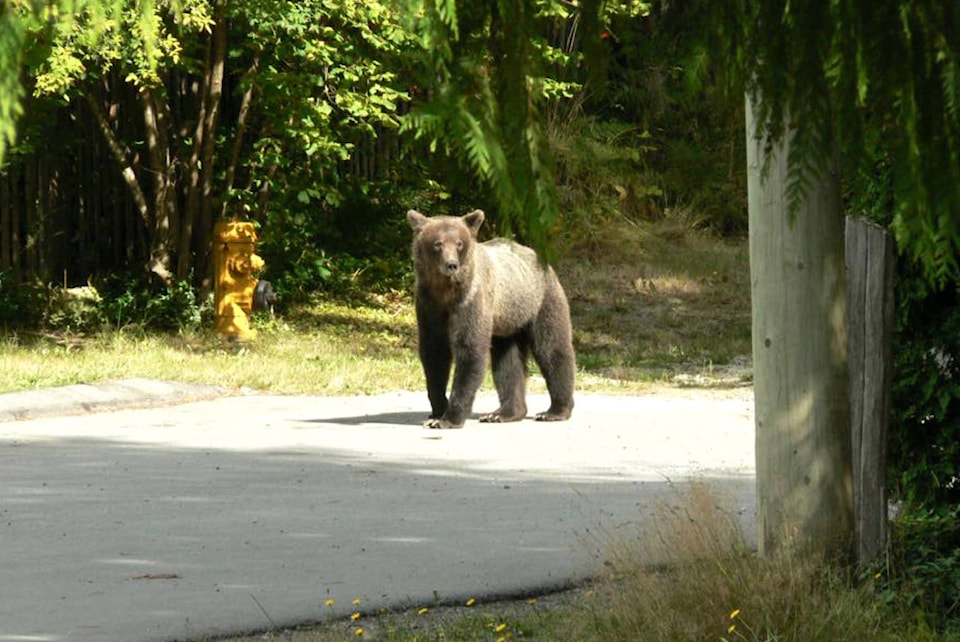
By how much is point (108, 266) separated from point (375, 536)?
12096 mm

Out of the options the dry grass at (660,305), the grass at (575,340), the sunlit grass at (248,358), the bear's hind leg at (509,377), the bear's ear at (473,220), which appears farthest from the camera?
the dry grass at (660,305)

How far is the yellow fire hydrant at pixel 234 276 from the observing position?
17000 mm

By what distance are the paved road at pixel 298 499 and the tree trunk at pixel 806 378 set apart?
128cm

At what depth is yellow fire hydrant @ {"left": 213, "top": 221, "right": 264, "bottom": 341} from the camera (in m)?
17.0

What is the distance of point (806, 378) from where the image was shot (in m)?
5.96

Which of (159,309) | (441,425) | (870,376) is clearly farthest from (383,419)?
(870,376)

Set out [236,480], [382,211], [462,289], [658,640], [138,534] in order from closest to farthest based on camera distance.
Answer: [658,640]
[138,534]
[236,480]
[462,289]
[382,211]

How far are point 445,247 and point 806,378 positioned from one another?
6.00 m

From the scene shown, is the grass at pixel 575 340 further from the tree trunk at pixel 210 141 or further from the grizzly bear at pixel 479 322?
the grizzly bear at pixel 479 322

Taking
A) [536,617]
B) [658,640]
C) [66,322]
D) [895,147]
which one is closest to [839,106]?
[895,147]

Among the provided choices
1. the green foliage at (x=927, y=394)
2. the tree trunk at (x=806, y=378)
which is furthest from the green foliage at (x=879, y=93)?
the green foliage at (x=927, y=394)

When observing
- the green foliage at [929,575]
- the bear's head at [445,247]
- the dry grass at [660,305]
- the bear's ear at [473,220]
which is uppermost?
the bear's ear at [473,220]

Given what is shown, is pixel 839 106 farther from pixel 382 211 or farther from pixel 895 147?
pixel 382 211

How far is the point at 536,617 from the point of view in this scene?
6301 mm
